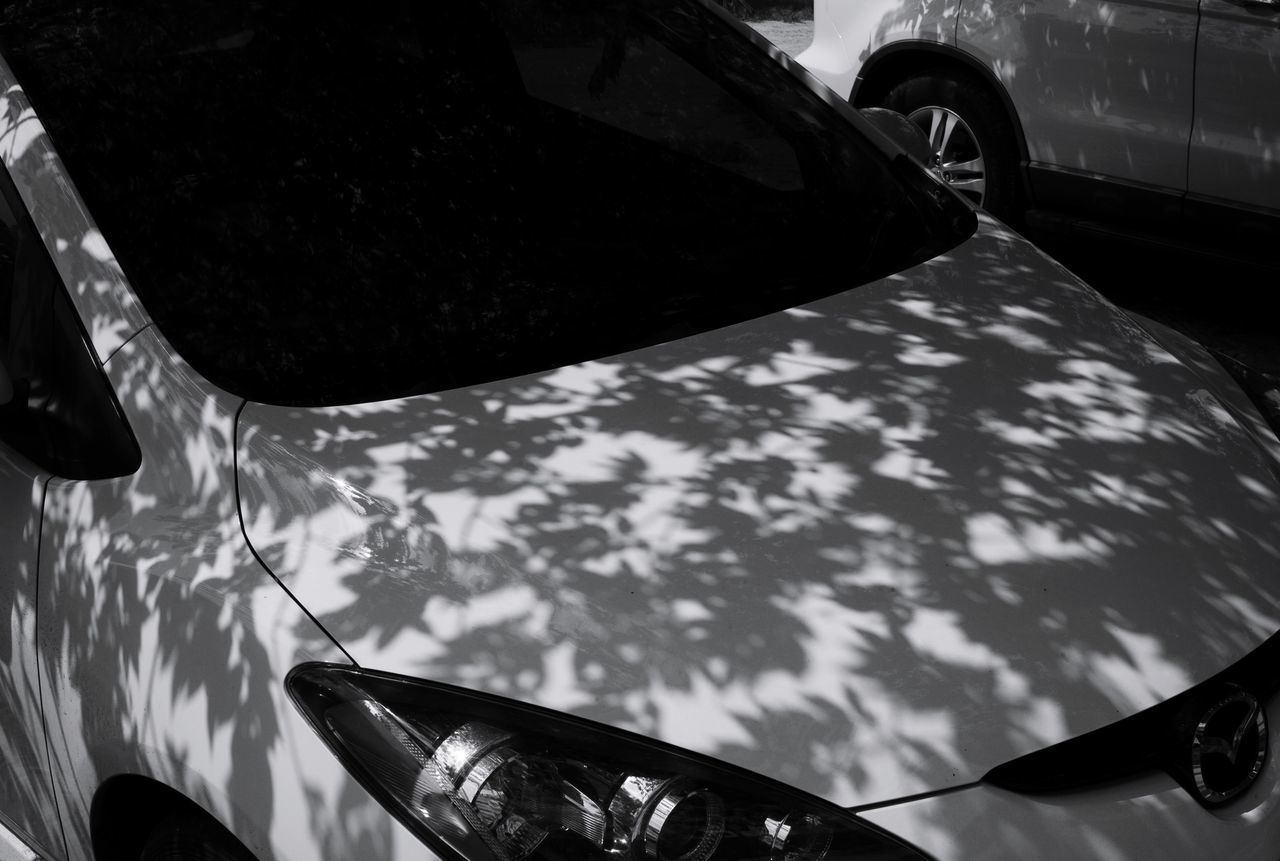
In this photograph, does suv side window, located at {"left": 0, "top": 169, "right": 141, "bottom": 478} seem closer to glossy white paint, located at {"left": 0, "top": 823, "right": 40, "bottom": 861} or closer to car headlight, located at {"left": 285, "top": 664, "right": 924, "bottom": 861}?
car headlight, located at {"left": 285, "top": 664, "right": 924, "bottom": 861}

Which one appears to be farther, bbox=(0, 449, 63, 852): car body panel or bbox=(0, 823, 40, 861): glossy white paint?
bbox=(0, 823, 40, 861): glossy white paint

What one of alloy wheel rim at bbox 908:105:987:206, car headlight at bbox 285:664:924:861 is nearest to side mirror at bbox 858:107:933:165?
car headlight at bbox 285:664:924:861

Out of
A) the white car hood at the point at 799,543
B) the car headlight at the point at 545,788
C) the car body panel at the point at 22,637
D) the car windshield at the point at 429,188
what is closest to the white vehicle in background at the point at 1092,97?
the car windshield at the point at 429,188

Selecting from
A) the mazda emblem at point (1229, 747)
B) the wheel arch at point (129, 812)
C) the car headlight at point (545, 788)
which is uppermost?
the mazda emblem at point (1229, 747)

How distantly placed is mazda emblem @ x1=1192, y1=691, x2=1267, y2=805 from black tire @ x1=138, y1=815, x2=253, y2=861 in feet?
4.57

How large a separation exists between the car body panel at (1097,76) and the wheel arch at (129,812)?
475cm

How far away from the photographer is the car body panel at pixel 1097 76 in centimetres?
545

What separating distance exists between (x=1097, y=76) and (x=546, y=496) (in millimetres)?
4387

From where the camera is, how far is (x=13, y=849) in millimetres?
2934

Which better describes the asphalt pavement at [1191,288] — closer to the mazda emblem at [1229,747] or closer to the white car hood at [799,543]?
the white car hood at [799,543]

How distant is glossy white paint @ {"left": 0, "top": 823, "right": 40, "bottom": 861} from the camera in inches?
113

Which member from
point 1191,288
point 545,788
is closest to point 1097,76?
point 1191,288

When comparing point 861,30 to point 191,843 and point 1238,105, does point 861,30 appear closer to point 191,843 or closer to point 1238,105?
point 1238,105

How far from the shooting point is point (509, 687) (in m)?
1.87
